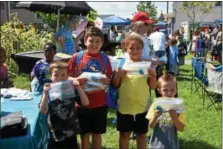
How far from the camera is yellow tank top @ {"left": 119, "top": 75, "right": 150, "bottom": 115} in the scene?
3.83m

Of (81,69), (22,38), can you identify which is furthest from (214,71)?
(22,38)

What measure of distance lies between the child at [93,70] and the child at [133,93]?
0.53 feet

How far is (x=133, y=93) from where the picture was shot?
384cm

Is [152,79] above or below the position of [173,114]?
above

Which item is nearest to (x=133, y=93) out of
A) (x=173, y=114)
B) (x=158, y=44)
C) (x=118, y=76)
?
(x=118, y=76)

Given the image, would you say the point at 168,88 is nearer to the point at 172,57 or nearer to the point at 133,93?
the point at 133,93

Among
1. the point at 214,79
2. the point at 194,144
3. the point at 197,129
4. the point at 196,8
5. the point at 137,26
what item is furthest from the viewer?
the point at 196,8

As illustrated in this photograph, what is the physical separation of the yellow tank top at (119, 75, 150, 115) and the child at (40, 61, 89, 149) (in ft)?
1.36

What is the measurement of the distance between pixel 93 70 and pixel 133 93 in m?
0.46

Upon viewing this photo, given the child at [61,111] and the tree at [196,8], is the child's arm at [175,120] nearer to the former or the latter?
the child at [61,111]

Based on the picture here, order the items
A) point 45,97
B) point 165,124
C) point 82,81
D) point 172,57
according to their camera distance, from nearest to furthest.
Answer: point 165,124, point 45,97, point 82,81, point 172,57

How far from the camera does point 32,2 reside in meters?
10.1

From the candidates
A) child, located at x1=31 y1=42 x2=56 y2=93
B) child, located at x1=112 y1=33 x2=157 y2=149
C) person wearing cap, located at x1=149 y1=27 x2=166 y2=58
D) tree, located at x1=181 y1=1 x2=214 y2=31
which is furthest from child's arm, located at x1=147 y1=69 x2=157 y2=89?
tree, located at x1=181 y1=1 x2=214 y2=31

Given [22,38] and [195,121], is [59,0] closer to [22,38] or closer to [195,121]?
[22,38]
